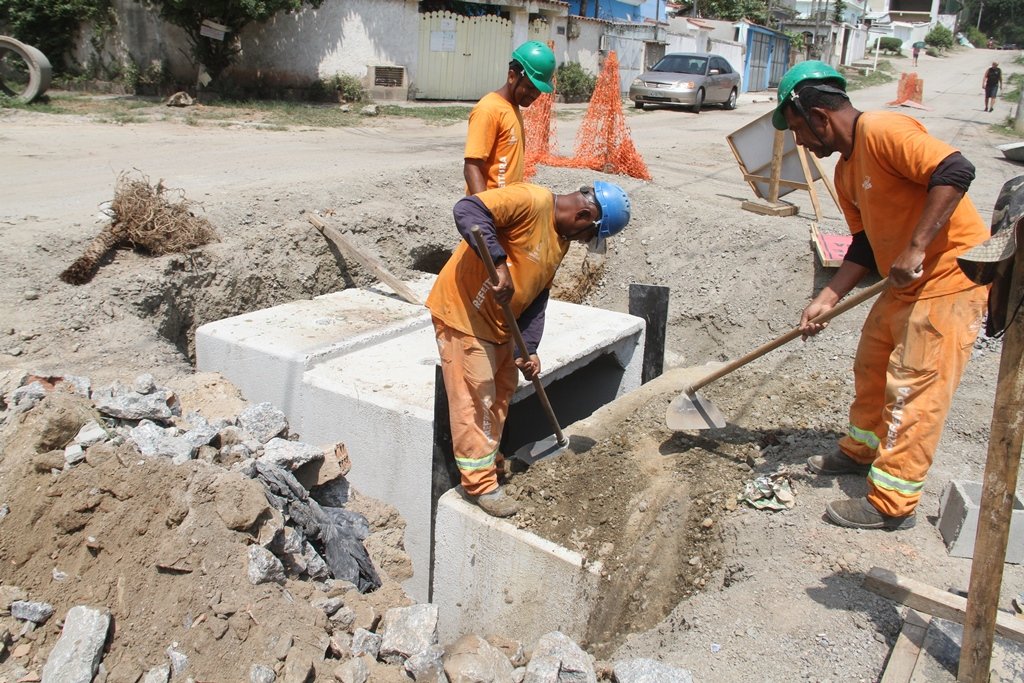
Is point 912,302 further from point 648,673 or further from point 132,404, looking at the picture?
point 132,404

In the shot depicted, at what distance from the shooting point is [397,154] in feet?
36.0

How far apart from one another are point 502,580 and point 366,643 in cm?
88

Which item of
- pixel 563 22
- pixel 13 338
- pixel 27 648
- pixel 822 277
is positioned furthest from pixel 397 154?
pixel 563 22

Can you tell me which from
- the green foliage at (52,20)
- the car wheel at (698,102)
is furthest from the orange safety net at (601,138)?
the car wheel at (698,102)

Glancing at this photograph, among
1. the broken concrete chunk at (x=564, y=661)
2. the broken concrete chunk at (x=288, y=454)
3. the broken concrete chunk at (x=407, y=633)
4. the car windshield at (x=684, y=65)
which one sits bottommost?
the broken concrete chunk at (x=407, y=633)

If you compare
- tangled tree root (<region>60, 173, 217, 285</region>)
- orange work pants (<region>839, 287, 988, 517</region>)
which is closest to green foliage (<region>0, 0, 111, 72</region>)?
tangled tree root (<region>60, 173, 217, 285</region>)

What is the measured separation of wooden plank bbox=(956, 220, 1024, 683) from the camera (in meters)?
2.22

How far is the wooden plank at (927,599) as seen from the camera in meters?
2.71

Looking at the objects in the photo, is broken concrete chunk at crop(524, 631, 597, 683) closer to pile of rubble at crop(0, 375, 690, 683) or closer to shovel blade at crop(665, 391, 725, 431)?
pile of rubble at crop(0, 375, 690, 683)

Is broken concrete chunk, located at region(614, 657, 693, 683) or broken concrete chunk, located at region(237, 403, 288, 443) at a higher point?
broken concrete chunk, located at region(237, 403, 288, 443)

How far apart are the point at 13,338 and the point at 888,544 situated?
4642 mm

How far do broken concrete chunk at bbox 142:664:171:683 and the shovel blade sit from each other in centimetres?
260

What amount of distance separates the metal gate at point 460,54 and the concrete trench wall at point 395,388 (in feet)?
45.8

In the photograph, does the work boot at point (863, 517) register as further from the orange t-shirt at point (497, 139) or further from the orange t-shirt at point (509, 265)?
the orange t-shirt at point (497, 139)
